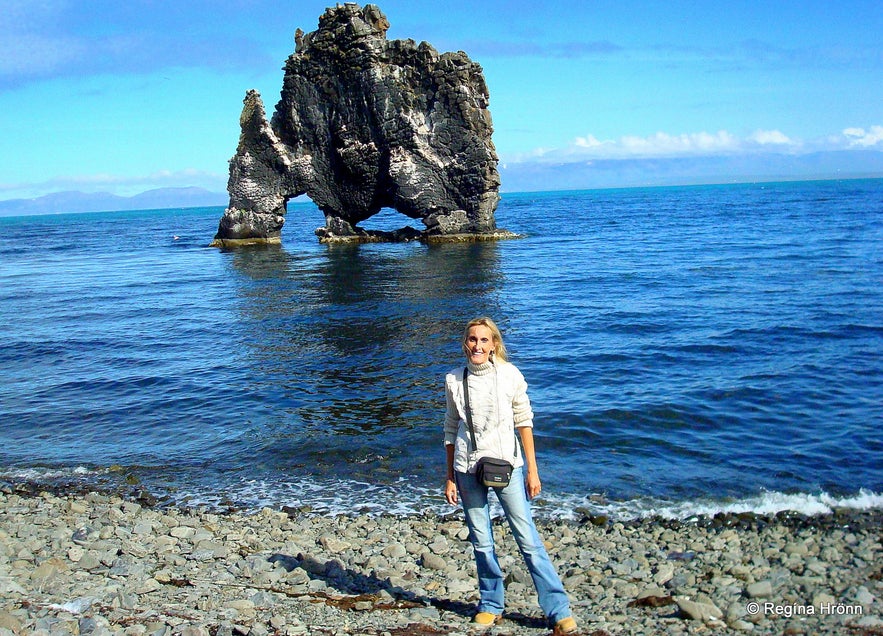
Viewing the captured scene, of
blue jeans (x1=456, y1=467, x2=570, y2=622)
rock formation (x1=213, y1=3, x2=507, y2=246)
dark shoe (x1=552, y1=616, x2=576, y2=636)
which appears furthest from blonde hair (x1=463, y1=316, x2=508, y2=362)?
rock formation (x1=213, y1=3, x2=507, y2=246)

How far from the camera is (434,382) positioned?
1903 centimetres

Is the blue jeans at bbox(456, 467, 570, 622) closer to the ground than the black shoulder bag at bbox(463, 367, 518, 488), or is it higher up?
closer to the ground

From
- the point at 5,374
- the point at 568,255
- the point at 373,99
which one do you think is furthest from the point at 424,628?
the point at 373,99

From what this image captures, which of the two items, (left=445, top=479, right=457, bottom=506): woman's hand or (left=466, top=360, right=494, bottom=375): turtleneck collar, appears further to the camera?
(left=445, top=479, right=457, bottom=506): woman's hand

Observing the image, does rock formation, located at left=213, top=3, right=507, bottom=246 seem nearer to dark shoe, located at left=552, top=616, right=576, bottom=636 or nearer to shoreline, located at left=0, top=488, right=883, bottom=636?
shoreline, located at left=0, top=488, right=883, bottom=636

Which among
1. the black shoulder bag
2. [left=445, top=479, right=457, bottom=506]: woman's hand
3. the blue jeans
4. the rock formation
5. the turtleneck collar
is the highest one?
the rock formation

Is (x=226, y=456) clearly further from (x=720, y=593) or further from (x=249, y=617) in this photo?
(x=720, y=593)

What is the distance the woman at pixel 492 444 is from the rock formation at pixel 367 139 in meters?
52.1

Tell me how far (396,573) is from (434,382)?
10124mm

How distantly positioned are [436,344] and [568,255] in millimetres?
29450

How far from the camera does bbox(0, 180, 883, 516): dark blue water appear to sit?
1273cm

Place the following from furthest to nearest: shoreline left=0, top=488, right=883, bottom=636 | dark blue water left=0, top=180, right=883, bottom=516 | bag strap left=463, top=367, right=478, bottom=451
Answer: dark blue water left=0, top=180, right=883, bottom=516 → shoreline left=0, top=488, right=883, bottom=636 → bag strap left=463, top=367, right=478, bottom=451

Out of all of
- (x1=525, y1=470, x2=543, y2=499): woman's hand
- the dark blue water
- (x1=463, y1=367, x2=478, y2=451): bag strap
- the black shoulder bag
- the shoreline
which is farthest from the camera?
the dark blue water

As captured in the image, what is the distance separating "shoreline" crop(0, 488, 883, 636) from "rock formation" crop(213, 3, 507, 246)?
48969 mm
